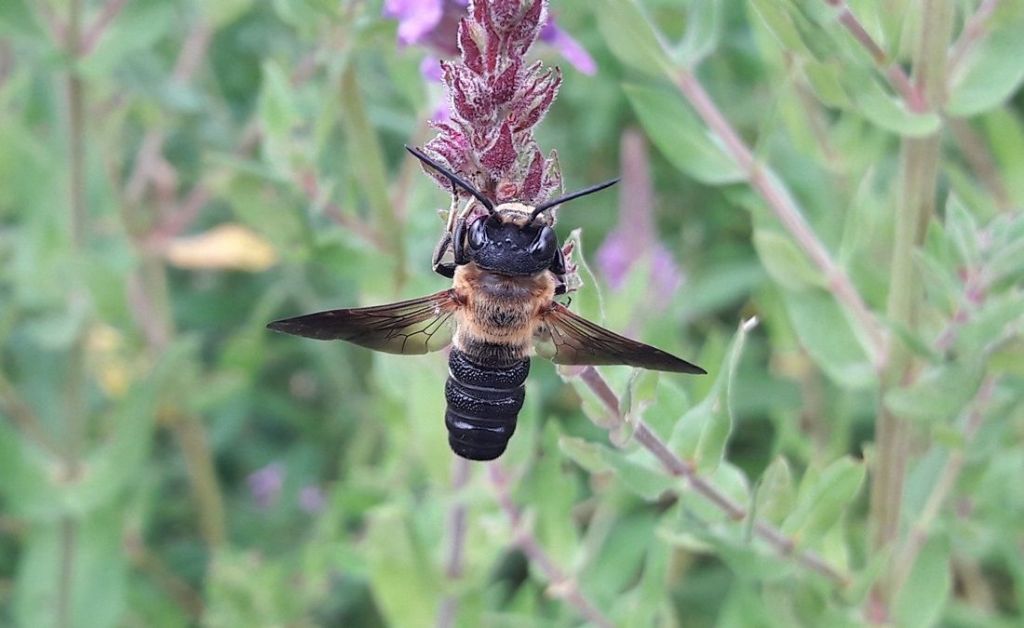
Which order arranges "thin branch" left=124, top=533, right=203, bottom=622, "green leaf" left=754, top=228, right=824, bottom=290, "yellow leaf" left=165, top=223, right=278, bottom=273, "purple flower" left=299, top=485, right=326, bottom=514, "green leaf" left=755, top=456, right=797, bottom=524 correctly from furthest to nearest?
1. "purple flower" left=299, top=485, right=326, bottom=514
2. "yellow leaf" left=165, top=223, right=278, bottom=273
3. "thin branch" left=124, top=533, right=203, bottom=622
4. "green leaf" left=754, top=228, right=824, bottom=290
5. "green leaf" left=755, top=456, right=797, bottom=524

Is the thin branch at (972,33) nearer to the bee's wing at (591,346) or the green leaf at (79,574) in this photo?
the bee's wing at (591,346)

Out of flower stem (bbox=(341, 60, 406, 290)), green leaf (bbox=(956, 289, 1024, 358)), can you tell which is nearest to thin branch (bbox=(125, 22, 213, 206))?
flower stem (bbox=(341, 60, 406, 290))

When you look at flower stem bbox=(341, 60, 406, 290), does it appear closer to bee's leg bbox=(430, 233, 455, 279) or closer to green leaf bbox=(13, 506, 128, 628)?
bee's leg bbox=(430, 233, 455, 279)

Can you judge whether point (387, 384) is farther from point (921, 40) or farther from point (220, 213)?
point (220, 213)

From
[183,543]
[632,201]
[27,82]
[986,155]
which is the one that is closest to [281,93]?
[632,201]

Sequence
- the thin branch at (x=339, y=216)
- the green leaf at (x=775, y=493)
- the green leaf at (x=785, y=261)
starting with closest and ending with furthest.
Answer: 1. the green leaf at (x=775, y=493)
2. the green leaf at (x=785, y=261)
3. the thin branch at (x=339, y=216)

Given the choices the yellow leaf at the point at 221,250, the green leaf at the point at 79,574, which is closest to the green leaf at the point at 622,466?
the green leaf at the point at 79,574
